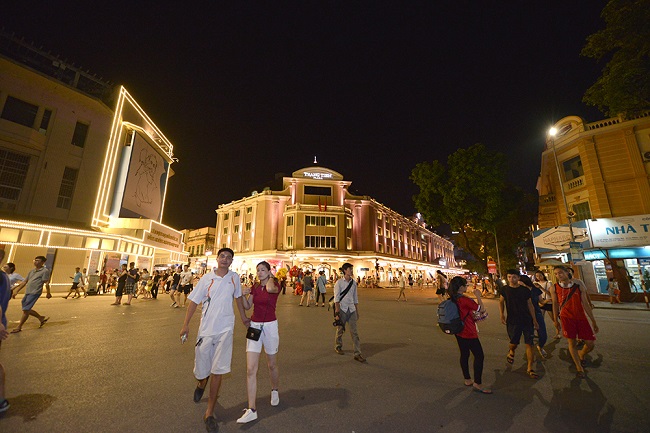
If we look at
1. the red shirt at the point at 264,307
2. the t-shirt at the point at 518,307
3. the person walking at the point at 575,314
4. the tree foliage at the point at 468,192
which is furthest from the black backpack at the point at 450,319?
the tree foliage at the point at 468,192

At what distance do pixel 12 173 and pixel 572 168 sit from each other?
3833 cm

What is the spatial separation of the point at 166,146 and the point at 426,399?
115 feet

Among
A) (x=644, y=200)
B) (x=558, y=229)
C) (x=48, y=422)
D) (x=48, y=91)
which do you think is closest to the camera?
(x=48, y=422)

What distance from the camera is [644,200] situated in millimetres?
17031

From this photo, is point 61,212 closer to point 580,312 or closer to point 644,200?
point 580,312

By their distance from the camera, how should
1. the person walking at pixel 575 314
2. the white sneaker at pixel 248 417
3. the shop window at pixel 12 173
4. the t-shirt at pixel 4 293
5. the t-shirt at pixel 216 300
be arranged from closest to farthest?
the white sneaker at pixel 248 417
the t-shirt at pixel 216 300
the t-shirt at pixel 4 293
the person walking at pixel 575 314
the shop window at pixel 12 173

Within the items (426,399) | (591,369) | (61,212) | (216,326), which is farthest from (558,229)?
(61,212)

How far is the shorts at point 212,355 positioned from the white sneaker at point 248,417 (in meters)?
0.52

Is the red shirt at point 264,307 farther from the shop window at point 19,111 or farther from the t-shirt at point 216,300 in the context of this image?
the shop window at point 19,111

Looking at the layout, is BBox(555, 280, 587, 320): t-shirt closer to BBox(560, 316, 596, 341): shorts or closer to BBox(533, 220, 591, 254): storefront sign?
BBox(560, 316, 596, 341): shorts

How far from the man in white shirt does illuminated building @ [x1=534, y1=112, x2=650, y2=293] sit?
19.5m

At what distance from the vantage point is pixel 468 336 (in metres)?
4.40

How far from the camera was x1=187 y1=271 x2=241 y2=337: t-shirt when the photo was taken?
131 inches

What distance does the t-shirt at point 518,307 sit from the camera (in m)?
5.23
